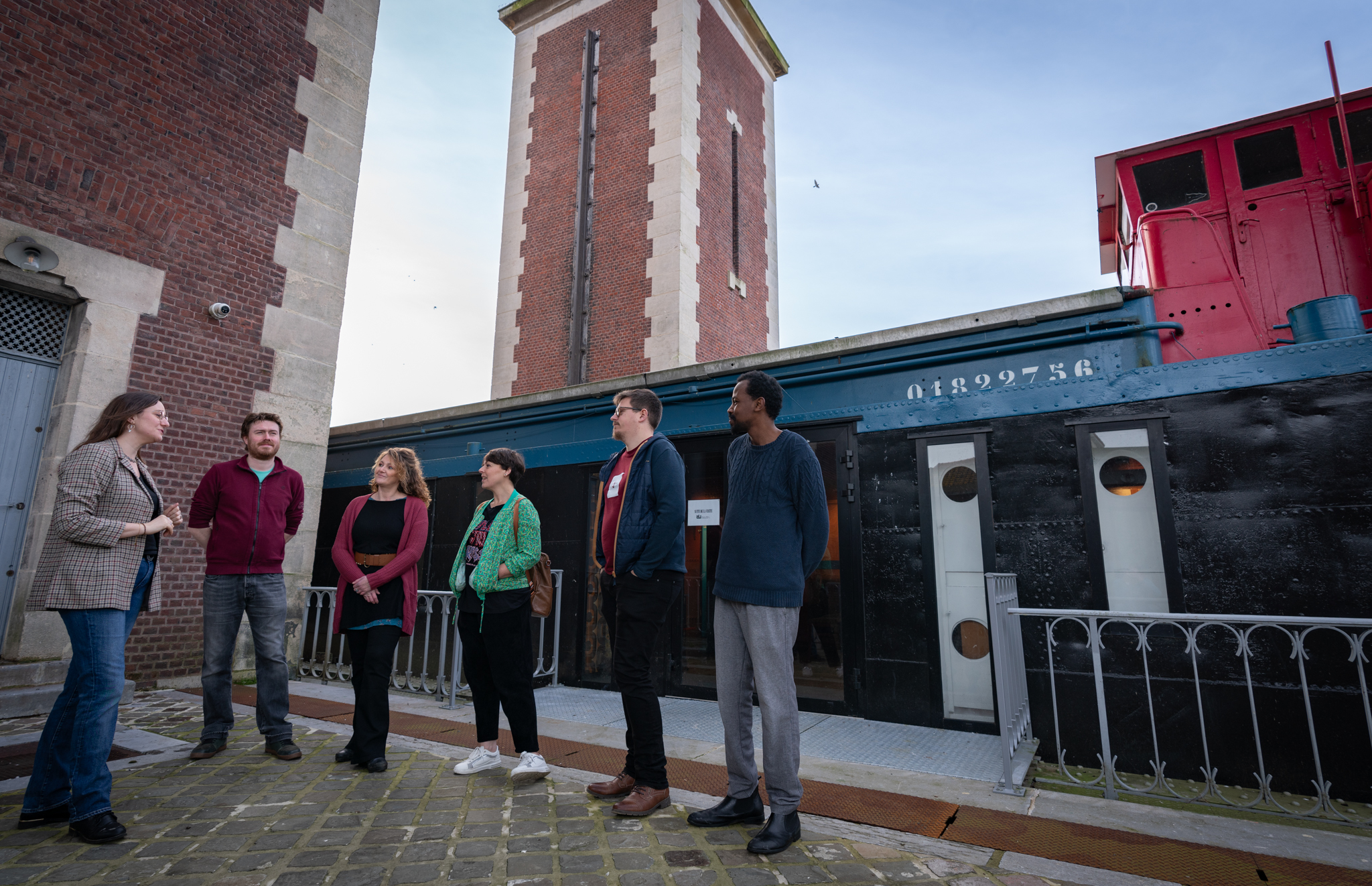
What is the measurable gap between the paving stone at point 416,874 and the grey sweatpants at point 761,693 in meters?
1.22

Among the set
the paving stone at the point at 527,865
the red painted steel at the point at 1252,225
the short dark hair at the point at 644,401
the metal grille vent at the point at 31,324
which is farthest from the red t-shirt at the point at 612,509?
the metal grille vent at the point at 31,324

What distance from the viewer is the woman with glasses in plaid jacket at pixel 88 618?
273 centimetres

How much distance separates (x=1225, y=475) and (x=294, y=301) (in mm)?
8762

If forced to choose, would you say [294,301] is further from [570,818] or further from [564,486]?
[570,818]

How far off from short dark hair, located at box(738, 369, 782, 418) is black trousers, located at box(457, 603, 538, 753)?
175 cm

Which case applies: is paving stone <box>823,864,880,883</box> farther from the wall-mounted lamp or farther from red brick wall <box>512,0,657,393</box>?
red brick wall <box>512,0,657,393</box>

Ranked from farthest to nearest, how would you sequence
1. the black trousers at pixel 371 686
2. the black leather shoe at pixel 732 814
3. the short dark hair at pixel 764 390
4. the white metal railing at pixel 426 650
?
the white metal railing at pixel 426 650 → the black trousers at pixel 371 686 → the short dark hair at pixel 764 390 → the black leather shoe at pixel 732 814

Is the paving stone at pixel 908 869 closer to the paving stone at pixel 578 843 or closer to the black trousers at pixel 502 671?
the paving stone at pixel 578 843

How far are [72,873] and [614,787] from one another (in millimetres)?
2064

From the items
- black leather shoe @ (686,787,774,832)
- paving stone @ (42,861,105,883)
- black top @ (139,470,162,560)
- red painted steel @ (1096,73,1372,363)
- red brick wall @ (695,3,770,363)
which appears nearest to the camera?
paving stone @ (42,861,105,883)

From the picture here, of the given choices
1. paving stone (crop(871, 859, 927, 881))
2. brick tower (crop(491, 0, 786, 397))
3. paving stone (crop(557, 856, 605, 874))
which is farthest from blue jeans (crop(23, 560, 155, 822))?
brick tower (crop(491, 0, 786, 397))

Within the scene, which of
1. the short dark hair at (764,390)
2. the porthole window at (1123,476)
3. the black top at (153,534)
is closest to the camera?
the short dark hair at (764,390)

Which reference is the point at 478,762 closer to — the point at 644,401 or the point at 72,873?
the point at 72,873

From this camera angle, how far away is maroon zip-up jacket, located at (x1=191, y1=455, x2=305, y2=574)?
13.1ft
